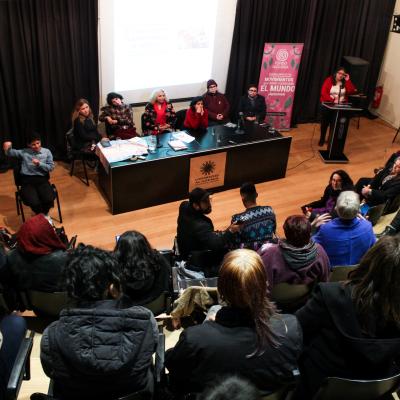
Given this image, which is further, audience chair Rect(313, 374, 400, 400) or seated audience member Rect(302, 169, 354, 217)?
seated audience member Rect(302, 169, 354, 217)

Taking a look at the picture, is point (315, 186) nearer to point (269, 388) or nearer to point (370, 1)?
point (370, 1)

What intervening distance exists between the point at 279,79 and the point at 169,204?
2805 mm

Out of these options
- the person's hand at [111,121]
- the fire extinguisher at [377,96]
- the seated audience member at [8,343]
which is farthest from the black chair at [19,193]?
the fire extinguisher at [377,96]

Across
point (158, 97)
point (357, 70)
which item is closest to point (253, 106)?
point (158, 97)

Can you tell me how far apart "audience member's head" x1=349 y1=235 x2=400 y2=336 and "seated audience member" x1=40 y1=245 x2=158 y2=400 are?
2.75ft

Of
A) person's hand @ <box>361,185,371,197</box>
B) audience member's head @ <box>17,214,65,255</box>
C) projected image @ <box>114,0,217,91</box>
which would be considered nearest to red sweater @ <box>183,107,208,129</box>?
projected image @ <box>114,0,217,91</box>

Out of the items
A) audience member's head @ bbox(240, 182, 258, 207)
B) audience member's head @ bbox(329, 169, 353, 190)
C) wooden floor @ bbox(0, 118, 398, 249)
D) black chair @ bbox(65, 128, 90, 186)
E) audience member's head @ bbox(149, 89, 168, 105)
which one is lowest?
wooden floor @ bbox(0, 118, 398, 249)

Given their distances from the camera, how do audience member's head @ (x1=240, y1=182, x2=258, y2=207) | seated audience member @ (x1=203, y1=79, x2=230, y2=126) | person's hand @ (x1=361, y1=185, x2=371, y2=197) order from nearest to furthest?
audience member's head @ (x1=240, y1=182, x2=258, y2=207), person's hand @ (x1=361, y1=185, x2=371, y2=197), seated audience member @ (x1=203, y1=79, x2=230, y2=126)

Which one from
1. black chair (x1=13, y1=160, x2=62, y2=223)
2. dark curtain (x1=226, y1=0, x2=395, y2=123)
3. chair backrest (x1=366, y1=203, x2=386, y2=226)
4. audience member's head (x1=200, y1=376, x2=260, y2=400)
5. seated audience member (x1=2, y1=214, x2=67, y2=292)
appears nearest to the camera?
audience member's head (x1=200, y1=376, x2=260, y2=400)

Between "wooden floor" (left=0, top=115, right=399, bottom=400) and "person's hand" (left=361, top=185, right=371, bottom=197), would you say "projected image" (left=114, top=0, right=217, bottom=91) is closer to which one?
"wooden floor" (left=0, top=115, right=399, bottom=400)

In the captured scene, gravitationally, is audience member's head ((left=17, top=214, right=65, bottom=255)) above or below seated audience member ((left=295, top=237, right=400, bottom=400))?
below

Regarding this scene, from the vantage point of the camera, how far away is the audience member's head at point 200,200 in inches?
132

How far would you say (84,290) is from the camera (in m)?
1.92

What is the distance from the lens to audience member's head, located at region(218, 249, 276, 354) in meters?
1.85
